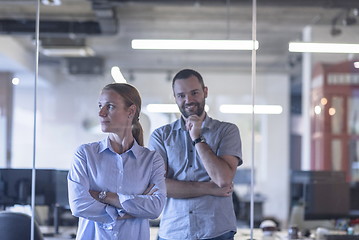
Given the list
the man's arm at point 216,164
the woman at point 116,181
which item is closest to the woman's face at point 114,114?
the woman at point 116,181

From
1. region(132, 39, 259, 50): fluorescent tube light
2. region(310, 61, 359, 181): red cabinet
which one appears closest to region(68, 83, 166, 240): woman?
region(132, 39, 259, 50): fluorescent tube light

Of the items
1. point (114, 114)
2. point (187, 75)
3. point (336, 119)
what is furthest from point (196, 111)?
point (336, 119)

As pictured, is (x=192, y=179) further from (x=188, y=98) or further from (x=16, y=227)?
(x=16, y=227)

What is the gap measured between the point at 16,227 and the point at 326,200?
3.22 meters

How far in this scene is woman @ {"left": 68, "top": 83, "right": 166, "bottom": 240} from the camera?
9.36 ft

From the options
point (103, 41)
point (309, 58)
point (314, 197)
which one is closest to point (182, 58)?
point (103, 41)

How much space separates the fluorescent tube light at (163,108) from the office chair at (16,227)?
112cm

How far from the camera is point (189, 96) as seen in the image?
135 inches

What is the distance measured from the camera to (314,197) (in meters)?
5.93

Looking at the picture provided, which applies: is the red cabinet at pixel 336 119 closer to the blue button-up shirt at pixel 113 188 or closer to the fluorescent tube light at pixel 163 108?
the fluorescent tube light at pixel 163 108

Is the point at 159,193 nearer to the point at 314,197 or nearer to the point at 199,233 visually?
the point at 199,233

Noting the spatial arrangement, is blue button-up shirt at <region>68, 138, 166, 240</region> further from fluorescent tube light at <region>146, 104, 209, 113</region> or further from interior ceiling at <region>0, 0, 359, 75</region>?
interior ceiling at <region>0, 0, 359, 75</region>

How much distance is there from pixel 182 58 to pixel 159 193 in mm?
7905

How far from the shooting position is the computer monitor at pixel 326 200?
588cm
